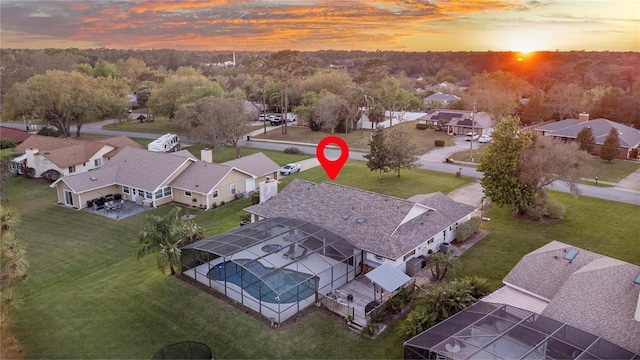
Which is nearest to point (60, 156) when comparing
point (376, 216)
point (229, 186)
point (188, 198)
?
point (188, 198)

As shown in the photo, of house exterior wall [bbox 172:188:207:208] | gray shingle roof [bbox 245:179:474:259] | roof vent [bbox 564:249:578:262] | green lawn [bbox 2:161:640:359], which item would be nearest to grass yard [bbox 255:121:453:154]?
green lawn [bbox 2:161:640:359]

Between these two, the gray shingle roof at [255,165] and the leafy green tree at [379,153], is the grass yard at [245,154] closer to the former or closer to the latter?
the gray shingle roof at [255,165]

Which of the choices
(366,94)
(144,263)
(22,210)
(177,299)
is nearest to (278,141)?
(366,94)

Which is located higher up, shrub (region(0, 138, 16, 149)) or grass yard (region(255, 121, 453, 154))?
shrub (region(0, 138, 16, 149))

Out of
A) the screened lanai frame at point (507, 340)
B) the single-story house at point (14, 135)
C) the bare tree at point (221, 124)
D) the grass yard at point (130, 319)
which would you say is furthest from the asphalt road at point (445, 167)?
the grass yard at point (130, 319)

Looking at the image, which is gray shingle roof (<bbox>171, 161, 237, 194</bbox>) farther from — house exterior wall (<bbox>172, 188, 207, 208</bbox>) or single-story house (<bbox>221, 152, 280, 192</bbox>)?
single-story house (<bbox>221, 152, 280, 192</bbox>)

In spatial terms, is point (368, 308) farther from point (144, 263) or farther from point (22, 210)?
point (22, 210)
